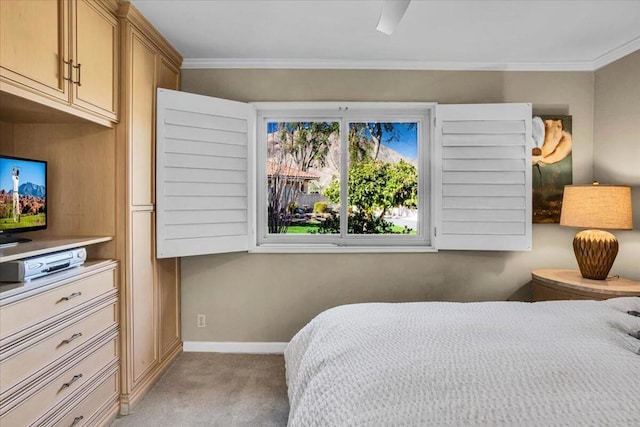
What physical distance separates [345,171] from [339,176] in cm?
7

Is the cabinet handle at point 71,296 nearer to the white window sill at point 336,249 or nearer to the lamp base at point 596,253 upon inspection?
the white window sill at point 336,249

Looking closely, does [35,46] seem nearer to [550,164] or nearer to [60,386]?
[60,386]

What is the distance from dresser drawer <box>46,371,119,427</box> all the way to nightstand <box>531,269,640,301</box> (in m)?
3.06

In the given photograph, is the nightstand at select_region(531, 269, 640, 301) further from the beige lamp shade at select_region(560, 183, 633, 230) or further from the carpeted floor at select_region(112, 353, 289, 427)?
the carpeted floor at select_region(112, 353, 289, 427)

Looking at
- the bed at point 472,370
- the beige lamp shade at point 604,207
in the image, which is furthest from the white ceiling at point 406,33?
the bed at point 472,370

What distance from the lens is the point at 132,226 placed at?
2395 millimetres

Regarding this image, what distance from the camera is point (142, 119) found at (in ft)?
8.41

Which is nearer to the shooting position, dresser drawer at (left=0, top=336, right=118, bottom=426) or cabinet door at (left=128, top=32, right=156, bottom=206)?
dresser drawer at (left=0, top=336, right=118, bottom=426)

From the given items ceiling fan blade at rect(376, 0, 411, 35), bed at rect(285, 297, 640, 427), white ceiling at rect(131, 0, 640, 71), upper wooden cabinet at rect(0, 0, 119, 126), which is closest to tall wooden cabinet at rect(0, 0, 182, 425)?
upper wooden cabinet at rect(0, 0, 119, 126)

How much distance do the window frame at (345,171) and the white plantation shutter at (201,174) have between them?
6.0 inches

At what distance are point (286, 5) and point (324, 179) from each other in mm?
1469

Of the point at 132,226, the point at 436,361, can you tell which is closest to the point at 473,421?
the point at 436,361

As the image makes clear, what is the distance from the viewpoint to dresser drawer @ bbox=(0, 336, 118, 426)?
1.57 meters

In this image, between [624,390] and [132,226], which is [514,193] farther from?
[132,226]
